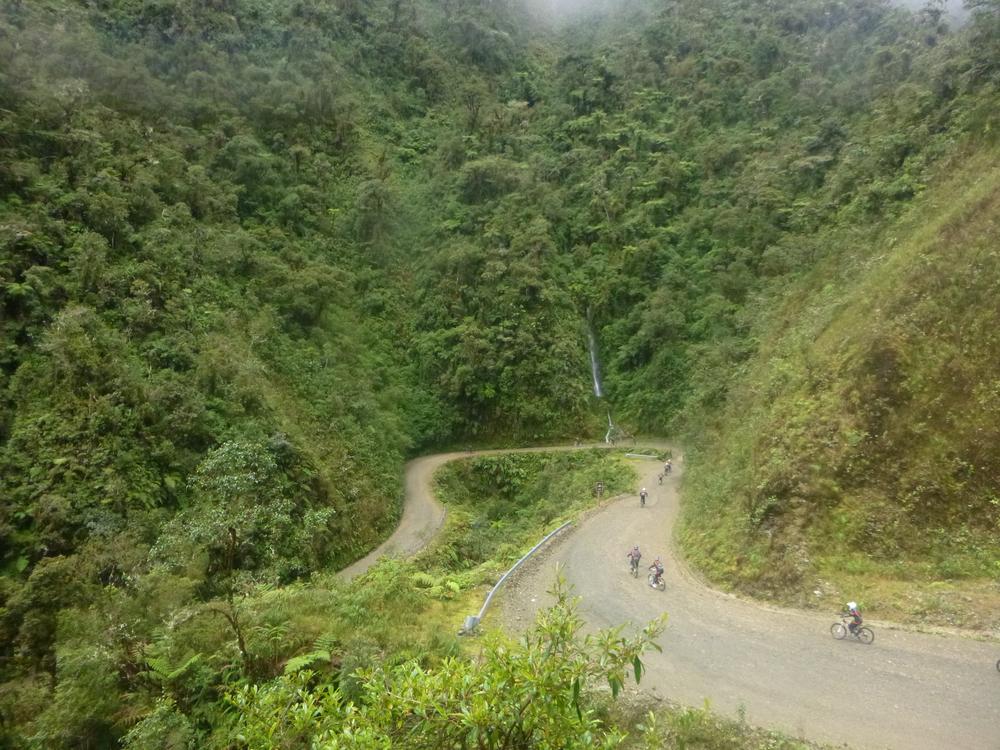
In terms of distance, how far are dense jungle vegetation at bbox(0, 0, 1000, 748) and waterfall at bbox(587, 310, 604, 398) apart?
68 cm

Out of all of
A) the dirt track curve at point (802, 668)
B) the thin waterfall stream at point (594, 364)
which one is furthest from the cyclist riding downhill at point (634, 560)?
the thin waterfall stream at point (594, 364)

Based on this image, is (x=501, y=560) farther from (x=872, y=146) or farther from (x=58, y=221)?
(x=872, y=146)

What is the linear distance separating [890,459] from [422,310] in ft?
91.8

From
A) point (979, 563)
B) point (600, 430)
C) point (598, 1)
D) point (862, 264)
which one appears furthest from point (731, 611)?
point (598, 1)

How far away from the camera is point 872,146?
91.8ft

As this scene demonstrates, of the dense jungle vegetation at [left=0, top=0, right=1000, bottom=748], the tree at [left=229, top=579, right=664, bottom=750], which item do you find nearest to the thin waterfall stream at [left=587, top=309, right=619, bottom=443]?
the dense jungle vegetation at [left=0, top=0, right=1000, bottom=748]

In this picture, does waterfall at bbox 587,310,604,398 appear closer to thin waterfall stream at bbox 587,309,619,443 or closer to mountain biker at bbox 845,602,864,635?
thin waterfall stream at bbox 587,309,619,443

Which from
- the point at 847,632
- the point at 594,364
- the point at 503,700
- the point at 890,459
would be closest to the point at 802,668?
the point at 847,632

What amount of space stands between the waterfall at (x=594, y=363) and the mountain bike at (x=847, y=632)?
85.9 ft

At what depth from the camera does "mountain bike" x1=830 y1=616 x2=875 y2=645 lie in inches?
370

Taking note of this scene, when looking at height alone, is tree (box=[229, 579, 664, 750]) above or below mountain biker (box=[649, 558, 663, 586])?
above

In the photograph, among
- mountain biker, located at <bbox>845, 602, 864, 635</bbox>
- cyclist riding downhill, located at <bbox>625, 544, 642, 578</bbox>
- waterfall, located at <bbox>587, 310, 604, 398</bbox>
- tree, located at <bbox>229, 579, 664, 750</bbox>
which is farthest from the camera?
waterfall, located at <bbox>587, 310, 604, 398</bbox>

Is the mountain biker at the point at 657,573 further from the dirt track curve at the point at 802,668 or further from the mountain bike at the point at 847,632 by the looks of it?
the mountain bike at the point at 847,632

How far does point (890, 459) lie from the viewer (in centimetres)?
1176
